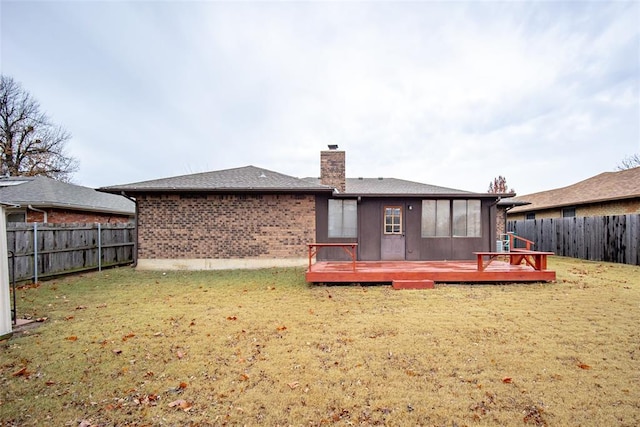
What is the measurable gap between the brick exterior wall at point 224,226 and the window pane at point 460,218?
4929mm

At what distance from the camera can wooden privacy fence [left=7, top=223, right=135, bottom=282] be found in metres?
8.21

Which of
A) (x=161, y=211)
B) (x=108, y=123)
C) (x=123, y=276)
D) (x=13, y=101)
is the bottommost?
(x=123, y=276)

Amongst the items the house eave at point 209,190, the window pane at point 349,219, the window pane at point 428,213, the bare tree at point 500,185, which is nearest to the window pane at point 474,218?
the window pane at point 428,213

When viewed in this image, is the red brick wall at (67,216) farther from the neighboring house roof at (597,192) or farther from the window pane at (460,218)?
the neighboring house roof at (597,192)

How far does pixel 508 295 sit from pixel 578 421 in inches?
180

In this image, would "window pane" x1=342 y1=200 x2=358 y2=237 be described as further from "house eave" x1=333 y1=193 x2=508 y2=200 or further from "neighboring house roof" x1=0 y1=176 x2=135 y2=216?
"neighboring house roof" x1=0 y1=176 x2=135 y2=216

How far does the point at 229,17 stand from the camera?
38.7 ft

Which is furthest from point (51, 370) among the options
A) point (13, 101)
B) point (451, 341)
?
point (13, 101)

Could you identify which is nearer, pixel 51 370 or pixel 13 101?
pixel 51 370

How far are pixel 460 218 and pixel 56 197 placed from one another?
15251 millimetres

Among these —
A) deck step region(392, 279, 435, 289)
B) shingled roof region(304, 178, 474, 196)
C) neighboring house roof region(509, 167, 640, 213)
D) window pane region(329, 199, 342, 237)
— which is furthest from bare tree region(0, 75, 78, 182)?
neighboring house roof region(509, 167, 640, 213)

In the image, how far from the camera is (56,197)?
12.1 metres

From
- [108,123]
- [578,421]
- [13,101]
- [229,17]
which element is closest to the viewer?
[578,421]

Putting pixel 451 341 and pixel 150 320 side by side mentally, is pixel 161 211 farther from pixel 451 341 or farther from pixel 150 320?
pixel 451 341
